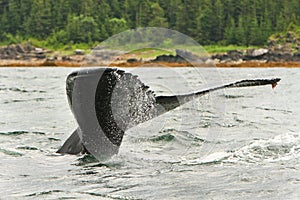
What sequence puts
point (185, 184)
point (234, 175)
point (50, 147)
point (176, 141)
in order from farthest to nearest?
1. point (176, 141)
2. point (50, 147)
3. point (234, 175)
4. point (185, 184)

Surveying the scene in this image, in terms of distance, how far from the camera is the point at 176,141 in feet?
29.5

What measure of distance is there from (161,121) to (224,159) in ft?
15.2

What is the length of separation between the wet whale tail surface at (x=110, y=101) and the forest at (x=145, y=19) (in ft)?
238

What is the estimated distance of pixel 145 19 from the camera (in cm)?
8350

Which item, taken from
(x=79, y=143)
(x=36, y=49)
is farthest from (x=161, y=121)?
(x=36, y=49)

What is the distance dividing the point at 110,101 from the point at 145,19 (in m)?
78.8

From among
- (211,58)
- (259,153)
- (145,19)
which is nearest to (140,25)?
(145,19)

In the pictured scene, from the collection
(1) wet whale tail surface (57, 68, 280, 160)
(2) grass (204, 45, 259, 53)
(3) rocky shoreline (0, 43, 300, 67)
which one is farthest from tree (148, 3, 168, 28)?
(1) wet whale tail surface (57, 68, 280, 160)

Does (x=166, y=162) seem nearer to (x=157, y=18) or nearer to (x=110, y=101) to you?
(x=110, y=101)

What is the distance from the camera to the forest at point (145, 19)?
263 ft

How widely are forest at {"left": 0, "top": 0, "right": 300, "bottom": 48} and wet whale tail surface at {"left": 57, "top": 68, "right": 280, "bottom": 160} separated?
238ft

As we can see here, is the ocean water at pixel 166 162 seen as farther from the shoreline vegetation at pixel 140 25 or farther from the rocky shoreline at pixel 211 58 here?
the shoreline vegetation at pixel 140 25

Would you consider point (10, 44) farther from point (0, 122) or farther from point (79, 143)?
point (79, 143)

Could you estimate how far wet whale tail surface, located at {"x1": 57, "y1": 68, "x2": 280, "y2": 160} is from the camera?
5.39 meters
